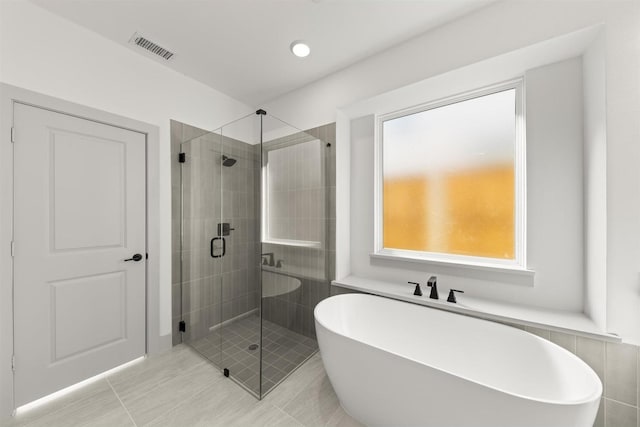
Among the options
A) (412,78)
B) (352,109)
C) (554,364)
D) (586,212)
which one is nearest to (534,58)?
(412,78)

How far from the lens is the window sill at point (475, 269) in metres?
1.67

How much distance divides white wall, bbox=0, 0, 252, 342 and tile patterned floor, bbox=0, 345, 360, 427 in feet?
1.75

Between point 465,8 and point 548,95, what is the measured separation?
32.4 inches

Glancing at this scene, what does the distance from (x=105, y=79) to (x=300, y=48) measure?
159cm

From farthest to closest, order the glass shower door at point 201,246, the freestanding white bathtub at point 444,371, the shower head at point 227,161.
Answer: the glass shower door at point 201,246, the shower head at point 227,161, the freestanding white bathtub at point 444,371

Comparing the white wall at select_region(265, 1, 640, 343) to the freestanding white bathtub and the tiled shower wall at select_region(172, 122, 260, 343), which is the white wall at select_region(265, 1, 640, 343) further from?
the tiled shower wall at select_region(172, 122, 260, 343)

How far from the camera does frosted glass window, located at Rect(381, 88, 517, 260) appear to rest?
183cm

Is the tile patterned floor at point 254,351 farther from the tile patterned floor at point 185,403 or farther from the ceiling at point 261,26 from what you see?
the ceiling at point 261,26

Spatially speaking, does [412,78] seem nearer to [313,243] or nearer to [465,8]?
[465,8]

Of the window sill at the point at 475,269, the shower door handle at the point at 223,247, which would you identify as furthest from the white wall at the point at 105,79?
the window sill at the point at 475,269

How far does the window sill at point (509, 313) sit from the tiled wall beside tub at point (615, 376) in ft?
0.24

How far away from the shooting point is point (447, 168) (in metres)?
2.05

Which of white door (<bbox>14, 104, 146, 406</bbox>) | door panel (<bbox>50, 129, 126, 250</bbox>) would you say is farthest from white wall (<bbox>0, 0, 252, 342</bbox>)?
door panel (<bbox>50, 129, 126, 250</bbox>)

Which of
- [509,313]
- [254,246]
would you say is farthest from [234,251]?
[509,313]
